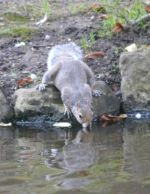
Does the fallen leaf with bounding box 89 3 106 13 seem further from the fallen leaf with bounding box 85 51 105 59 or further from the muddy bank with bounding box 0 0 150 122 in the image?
the fallen leaf with bounding box 85 51 105 59

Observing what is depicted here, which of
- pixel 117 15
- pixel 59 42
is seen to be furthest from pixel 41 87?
pixel 117 15

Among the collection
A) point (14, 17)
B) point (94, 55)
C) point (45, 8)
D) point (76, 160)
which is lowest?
point (76, 160)

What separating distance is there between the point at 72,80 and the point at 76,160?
7.89 ft

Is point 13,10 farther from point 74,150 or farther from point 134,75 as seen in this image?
point 74,150

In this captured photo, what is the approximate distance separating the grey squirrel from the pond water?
0.27 m

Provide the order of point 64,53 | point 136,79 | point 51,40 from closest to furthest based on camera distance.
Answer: point 136,79 → point 64,53 → point 51,40

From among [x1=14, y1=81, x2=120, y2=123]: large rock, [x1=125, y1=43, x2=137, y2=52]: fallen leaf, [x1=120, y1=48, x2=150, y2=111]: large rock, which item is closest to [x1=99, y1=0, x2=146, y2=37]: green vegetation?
[x1=125, y1=43, x2=137, y2=52]: fallen leaf

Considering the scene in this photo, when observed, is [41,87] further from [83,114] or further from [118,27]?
[118,27]

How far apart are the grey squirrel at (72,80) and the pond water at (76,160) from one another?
266 mm

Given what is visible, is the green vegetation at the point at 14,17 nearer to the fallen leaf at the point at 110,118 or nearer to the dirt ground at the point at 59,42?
the dirt ground at the point at 59,42

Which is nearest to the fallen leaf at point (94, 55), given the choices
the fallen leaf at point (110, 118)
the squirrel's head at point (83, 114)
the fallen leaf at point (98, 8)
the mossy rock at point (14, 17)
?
the fallen leaf at point (110, 118)

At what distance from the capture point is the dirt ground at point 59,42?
30.6 ft

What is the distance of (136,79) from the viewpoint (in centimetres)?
864

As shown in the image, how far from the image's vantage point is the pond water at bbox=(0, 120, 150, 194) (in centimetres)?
518
